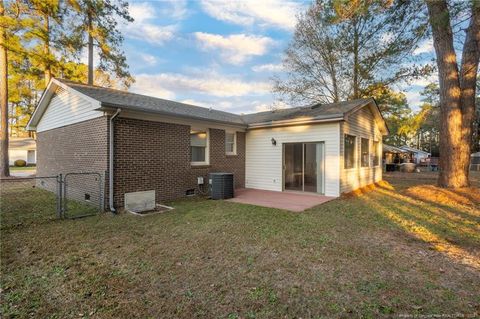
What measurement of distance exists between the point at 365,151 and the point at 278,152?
4.80m

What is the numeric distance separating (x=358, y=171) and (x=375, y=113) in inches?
146

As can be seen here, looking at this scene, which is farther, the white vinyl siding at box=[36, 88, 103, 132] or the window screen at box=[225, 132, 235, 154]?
the window screen at box=[225, 132, 235, 154]

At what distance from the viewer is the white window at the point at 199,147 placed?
954cm

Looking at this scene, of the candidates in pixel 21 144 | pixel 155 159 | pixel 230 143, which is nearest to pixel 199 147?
pixel 230 143

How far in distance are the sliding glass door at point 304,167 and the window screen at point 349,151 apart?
1.10m

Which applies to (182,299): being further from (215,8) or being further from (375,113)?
(375,113)

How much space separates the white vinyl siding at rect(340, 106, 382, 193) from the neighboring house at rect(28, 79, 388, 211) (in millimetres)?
44

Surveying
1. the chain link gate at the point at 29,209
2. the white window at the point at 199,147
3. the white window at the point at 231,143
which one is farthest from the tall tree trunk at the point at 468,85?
the chain link gate at the point at 29,209

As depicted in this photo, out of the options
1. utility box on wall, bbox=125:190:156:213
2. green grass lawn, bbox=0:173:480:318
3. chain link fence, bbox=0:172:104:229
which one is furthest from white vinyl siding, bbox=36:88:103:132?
green grass lawn, bbox=0:173:480:318

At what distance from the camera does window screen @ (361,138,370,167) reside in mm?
11898

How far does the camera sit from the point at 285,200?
28.5ft

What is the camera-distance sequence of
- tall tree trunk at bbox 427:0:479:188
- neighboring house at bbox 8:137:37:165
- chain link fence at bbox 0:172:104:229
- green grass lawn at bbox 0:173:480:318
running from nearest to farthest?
green grass lawn at bbox 0:173:480:318, chain link fence at bbox 0:172:104:229, tall tree trunk at bbox 427:0:479:188, neighboring house at bbox 8:137:37:165

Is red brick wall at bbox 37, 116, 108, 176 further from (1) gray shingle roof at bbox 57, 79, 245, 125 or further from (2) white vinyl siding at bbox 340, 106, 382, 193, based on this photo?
(2) white vinyl siding at bbox 340, 106, 382, 193

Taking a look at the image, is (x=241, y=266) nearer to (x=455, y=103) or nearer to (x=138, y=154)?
(x=138, y=154)
